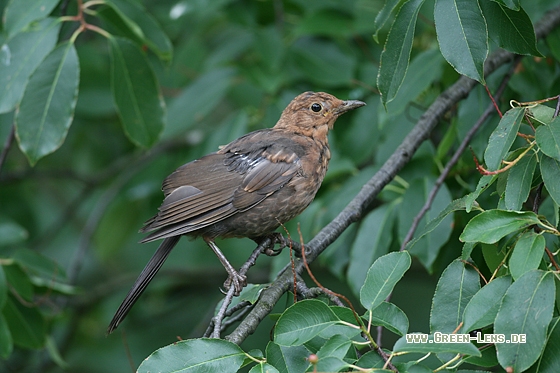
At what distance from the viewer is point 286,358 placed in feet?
7.82

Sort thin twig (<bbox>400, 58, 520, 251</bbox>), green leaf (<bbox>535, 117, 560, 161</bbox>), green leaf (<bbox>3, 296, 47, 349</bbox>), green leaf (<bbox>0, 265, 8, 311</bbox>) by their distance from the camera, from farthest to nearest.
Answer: green leaf (<bbox>3, 296, 47, 349</bbox>) → green leaf (<bbox>0, 265, 8, 311</bbox>) → thin twig (<bbox>400, 58, 520, 251</bbox>) → green leaf (<bbox>535, 117, 560, 161</bbox>)

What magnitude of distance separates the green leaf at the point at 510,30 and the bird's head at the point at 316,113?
1.73m

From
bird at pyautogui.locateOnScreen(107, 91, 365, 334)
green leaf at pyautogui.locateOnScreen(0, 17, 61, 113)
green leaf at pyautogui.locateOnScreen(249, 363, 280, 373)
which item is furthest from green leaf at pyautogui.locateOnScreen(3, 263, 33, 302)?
green leaf at pyautogui.locateOnScreen(249, 363, 280, 373)

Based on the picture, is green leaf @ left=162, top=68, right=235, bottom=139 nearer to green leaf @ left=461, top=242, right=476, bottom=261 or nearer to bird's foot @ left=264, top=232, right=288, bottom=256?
bird's foot @ left=264, top=232, right=288, bottom=256

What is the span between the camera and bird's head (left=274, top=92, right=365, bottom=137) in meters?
4.45

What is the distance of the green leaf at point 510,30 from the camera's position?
2699 mm

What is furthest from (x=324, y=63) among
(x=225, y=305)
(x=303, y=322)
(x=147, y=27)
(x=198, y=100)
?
(x=303, y=322)

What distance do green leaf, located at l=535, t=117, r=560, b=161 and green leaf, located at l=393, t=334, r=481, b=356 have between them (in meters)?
0.72

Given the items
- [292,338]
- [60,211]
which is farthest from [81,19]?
[60,211]

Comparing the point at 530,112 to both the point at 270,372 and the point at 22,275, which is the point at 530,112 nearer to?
the point at 270,372

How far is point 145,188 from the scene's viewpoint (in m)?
5.54

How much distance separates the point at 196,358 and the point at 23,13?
7.76 ft

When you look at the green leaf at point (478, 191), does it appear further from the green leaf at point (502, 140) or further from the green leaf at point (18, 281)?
the green leaf at point (18, 281)

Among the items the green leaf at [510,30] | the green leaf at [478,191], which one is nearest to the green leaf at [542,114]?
the green leaf at [478,191]
